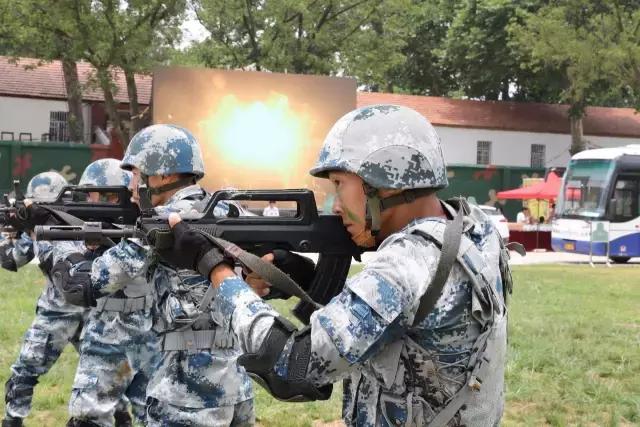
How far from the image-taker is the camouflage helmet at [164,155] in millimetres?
4141

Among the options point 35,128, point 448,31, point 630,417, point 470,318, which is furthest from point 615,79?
point 470,318

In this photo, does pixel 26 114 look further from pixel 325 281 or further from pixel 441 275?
pixel 441 275

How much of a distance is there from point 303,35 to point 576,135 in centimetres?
1735

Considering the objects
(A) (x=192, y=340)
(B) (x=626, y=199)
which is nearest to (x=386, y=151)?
(A) (x=192, y=340)

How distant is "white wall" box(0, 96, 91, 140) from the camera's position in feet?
105

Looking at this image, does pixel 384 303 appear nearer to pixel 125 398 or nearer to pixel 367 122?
pixel 367 122

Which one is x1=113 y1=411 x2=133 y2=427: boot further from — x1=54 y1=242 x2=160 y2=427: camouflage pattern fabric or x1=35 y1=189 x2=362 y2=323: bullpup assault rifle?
x1=35 y1=189 x2=362 y2=323: bullpup assault rifle

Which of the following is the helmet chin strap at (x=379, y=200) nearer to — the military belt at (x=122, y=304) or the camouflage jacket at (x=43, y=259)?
the military belt at (x=122, y=304)

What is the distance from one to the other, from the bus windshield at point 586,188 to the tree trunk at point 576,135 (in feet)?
51.0

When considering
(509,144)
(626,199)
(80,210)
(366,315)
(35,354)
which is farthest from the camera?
(509,144)

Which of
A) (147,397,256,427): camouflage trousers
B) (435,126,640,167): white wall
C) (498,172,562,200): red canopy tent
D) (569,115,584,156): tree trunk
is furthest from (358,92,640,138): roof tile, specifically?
(147,397,256,427): camouflage trousers

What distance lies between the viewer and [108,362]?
4.67 m

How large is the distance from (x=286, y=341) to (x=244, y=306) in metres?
0.18

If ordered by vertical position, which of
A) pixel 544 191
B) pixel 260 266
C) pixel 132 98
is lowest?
pixel 544 191
